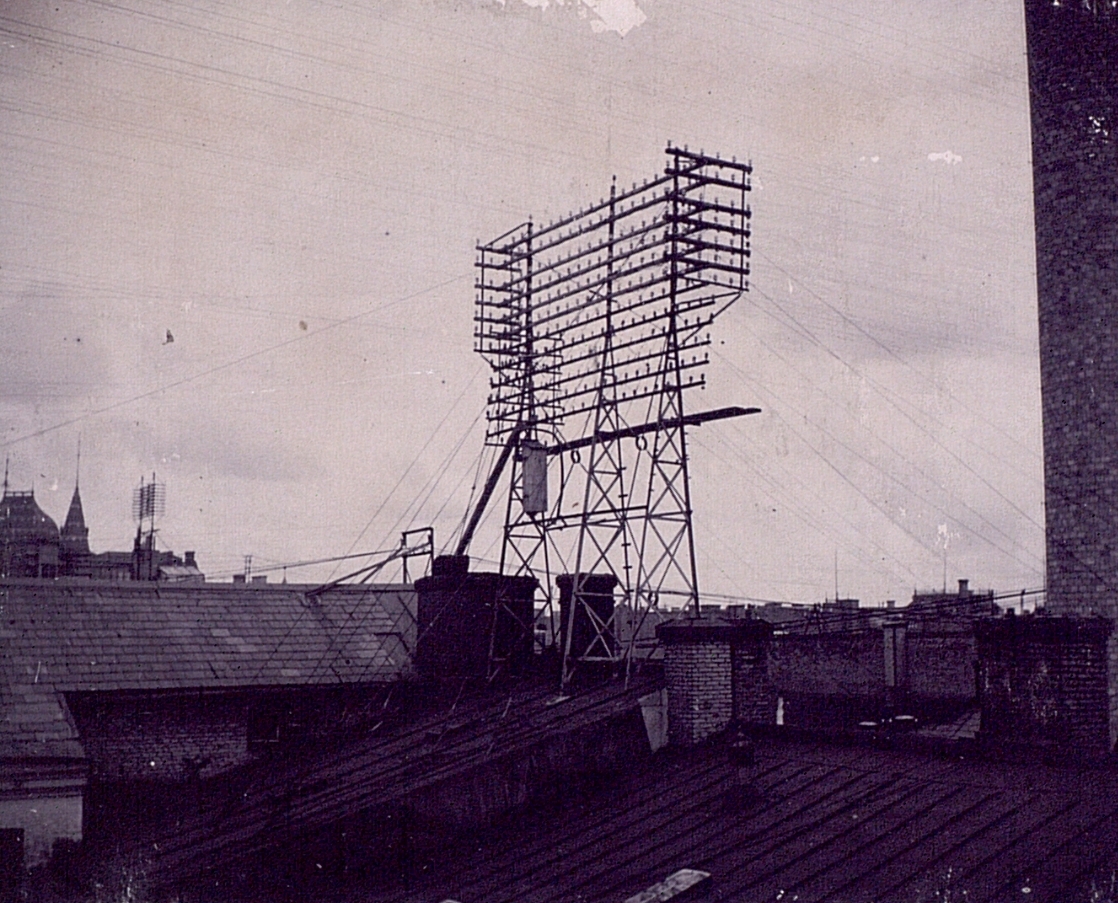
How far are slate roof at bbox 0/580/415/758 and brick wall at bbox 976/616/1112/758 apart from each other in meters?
12.0

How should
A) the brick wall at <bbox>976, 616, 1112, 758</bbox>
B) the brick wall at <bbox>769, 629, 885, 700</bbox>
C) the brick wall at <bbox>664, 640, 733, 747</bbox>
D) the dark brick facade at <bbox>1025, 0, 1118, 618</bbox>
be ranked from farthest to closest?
1. the brick wall at <bbox>769, 629, 885, 700</bbox>
2. the dark brick facade at <bbox>1025, 0, 1118, 618</bbox>
3. the brick wall at <bbox>664, 640, 733, 747</bbox>
4. the brick wall at <bbox>976, 616, 1112, 758</bbox>

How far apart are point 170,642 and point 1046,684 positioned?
47.6 feet

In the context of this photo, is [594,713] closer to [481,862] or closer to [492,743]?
[492,743]

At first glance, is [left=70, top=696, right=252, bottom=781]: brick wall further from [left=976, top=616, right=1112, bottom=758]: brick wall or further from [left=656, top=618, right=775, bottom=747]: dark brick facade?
[left=976, top=616, right=1112, bottom=758]: brick wall

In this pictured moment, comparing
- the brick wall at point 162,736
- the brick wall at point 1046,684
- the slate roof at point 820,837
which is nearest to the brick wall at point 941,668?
the slate roof at point 820,837

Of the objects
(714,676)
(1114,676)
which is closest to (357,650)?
(714,676)

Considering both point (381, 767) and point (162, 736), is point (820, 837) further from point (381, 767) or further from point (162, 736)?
point (162, 736)

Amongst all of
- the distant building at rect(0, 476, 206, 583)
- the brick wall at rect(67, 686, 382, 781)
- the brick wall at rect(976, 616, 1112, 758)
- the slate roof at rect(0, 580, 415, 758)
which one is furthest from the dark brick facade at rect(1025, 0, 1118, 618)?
the distant building at rect(0, 476, 206, 583)

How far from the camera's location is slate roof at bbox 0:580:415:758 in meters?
16.6

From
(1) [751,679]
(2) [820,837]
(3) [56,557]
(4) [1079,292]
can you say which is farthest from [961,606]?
(3) [56,557]

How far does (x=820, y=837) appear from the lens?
9.70 m

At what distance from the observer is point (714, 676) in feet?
43.6

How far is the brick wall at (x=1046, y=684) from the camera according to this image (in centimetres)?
1041

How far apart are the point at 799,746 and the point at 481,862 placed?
3.70 meters
